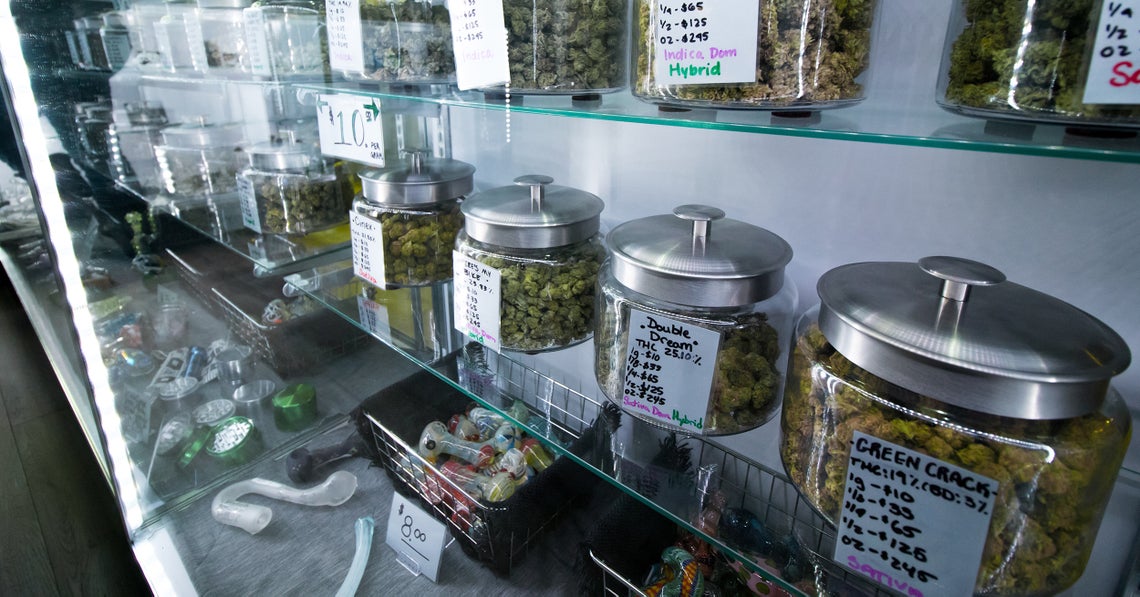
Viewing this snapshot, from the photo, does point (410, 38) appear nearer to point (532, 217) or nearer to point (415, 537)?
point (532, 217)

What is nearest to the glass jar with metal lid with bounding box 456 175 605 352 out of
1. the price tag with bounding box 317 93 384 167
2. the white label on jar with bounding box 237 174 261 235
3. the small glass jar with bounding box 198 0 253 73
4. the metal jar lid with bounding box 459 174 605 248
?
the metal jar lid with bounding box 459 174 605 248

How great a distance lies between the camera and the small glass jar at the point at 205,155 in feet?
3.90

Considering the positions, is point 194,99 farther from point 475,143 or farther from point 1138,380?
point 1138,380

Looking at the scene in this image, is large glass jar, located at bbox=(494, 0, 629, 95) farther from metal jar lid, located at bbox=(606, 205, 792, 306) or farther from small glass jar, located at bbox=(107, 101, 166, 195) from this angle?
small glass jar, located at bbox=(107, 101, 166, 195)

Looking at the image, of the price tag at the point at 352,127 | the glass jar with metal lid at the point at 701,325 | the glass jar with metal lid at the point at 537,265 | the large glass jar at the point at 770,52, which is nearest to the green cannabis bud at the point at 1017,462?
the glass jar with metal lid at the point at 701,325

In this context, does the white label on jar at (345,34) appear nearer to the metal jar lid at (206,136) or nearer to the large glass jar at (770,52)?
the large glass jar at (770,52)

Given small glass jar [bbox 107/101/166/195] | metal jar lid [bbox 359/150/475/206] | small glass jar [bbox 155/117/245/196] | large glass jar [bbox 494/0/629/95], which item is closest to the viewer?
large glass jar [bbox 494/0/629/95]

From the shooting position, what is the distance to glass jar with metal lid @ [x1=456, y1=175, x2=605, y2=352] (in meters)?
0.62

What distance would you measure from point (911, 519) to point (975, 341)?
12 centimetres

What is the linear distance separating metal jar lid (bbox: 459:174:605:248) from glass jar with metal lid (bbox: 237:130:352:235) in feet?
1.42

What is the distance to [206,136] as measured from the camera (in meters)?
1.19

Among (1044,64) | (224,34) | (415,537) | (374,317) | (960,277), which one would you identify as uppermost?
(224,34)

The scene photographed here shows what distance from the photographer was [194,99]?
56.9 inches

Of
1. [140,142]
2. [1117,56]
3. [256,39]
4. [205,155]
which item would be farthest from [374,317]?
[140,142]
